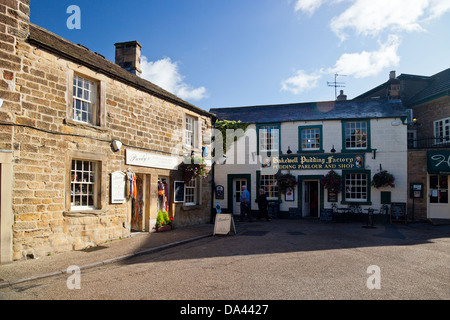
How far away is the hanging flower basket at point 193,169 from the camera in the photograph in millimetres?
14719

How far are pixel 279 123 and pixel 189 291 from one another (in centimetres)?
1561

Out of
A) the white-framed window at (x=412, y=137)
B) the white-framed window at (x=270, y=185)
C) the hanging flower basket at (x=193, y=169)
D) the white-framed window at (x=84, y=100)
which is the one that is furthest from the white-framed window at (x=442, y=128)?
the white-framed window at (x=84, y=100)

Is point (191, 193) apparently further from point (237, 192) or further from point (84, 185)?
point (84, 185)

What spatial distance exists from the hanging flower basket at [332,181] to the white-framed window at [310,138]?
1907 millimetres

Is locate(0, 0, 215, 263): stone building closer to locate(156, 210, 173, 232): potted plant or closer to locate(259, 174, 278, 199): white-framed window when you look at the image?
locate(156, 210, 173, 232): potted plant

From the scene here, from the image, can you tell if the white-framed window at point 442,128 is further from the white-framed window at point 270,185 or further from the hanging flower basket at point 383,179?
the white-framed window at point 270,185

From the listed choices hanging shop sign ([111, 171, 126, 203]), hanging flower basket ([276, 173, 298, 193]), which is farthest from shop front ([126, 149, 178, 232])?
hanging flower basket ([276, 173, 298, 193])

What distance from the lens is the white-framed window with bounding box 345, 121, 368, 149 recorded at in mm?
18750

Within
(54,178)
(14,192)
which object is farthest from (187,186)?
(14,192)

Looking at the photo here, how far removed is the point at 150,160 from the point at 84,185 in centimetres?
306

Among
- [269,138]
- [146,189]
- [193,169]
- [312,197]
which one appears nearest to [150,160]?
[146,189]

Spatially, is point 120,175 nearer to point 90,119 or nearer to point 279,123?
point 90,119

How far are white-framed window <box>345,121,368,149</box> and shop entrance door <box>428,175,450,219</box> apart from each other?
13.1 feet

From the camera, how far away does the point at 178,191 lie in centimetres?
1446
